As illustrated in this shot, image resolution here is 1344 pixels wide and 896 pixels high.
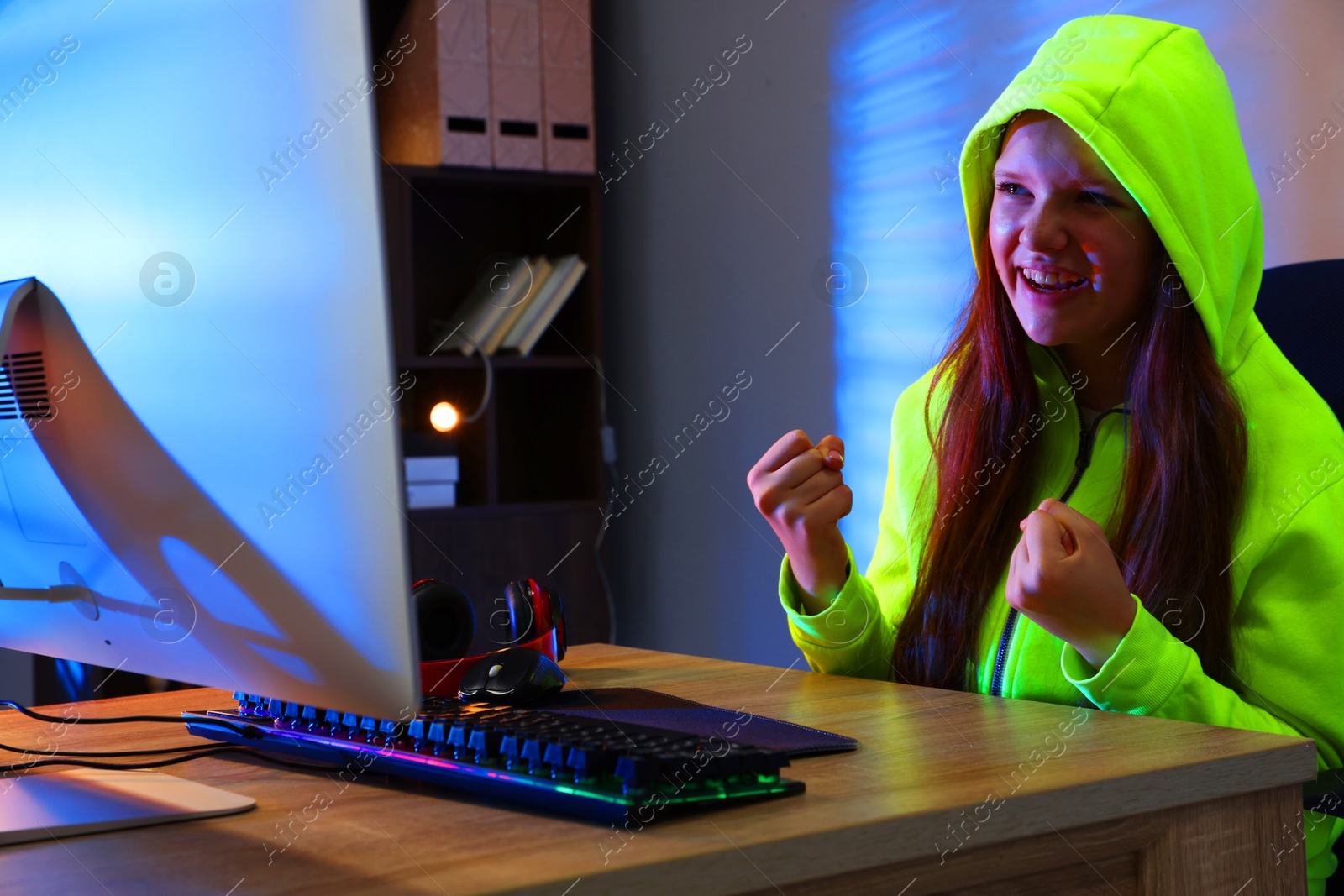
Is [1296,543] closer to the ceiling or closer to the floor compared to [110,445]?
closer to the floor

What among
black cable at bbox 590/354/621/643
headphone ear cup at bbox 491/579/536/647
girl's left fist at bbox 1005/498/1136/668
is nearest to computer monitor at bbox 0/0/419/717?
headphone ear cup at bbox 491/579/536/647

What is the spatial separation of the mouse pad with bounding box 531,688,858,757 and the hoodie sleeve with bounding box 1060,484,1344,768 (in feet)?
0.96

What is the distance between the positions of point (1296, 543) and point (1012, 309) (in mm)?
427

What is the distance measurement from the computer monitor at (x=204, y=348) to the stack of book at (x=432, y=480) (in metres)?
2.11

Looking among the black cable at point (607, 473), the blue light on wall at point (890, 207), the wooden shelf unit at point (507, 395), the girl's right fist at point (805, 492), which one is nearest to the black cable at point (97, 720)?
the girl's right fist at point (805, 492)

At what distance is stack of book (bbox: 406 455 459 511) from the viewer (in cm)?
287

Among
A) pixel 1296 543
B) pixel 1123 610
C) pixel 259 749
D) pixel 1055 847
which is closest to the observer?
pixel 1055 847

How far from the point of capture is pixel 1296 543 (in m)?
1.03

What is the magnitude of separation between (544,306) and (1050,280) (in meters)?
1.94

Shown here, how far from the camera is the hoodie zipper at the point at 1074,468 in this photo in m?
1.18

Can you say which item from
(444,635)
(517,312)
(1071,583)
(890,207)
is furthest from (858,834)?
(517,312)

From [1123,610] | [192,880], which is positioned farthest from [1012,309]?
[192,880]

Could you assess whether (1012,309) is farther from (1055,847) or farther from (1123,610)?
(1055,847)

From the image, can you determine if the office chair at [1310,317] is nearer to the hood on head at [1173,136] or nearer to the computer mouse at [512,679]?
the hood on head at [1173,136]
